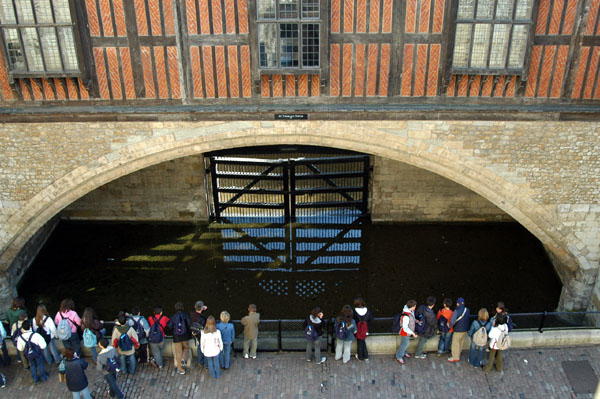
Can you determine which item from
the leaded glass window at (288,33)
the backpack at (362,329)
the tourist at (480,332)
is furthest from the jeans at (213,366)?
the leaded glass window at (288,33)

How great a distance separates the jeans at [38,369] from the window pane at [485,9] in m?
6.83

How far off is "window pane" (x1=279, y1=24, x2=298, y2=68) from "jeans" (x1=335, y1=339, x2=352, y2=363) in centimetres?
363

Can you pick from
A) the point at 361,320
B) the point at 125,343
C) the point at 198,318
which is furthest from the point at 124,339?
the point at 361,320

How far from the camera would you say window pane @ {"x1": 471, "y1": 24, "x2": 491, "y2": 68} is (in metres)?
6.70

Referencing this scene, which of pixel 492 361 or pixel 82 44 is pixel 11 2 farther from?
pixel 492 361

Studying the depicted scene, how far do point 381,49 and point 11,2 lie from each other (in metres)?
4.69

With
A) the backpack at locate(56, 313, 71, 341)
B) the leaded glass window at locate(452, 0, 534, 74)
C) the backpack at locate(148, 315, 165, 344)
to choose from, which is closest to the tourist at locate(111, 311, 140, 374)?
the backpack at locate(148, 315, 165, 344)

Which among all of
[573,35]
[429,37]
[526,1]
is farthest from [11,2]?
[573,35]

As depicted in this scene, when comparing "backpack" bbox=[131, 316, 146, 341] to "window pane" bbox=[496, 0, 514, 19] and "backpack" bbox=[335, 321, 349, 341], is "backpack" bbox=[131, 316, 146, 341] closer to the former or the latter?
"backpack" bbox=[335, 321, 349, 341]

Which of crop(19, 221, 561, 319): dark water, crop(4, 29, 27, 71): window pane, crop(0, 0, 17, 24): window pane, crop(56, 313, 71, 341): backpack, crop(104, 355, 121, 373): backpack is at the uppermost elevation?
crop(0, 0, 17, 24): window pane

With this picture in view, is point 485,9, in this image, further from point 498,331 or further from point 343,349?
point 343,349

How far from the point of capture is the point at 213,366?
656 cm

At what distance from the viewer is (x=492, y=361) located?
21.6ft

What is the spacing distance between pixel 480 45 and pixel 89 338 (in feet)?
20.0
